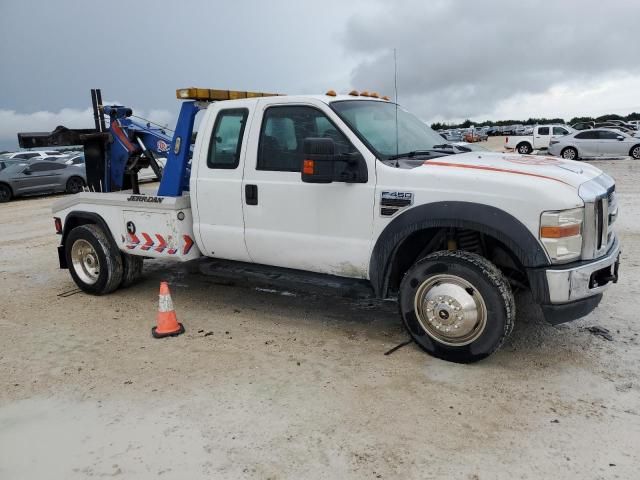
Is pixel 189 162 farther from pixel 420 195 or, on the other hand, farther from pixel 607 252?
pixel 607 252

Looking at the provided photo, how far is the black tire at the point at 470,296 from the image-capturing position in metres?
3.87

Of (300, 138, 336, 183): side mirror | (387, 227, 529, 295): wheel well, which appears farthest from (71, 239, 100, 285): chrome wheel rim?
(387, 227, 529, 295): wheel well

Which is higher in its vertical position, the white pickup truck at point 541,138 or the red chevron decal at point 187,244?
the white pickup truck at point 541,138

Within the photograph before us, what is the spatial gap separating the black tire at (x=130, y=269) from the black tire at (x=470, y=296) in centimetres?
348

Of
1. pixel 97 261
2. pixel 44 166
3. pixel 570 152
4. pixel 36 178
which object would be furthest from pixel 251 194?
pixel 570 152

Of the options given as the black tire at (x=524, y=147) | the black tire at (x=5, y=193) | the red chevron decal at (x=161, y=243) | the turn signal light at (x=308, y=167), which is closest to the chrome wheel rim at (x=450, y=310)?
the turn signal light at (x=308, y=167)

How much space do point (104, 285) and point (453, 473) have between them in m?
4.60

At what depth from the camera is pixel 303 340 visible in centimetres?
470

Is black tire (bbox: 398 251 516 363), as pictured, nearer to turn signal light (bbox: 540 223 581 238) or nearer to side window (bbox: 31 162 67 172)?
turn signal light (bbox: 540 223 581 238)

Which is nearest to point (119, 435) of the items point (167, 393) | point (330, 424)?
point (167, 393)

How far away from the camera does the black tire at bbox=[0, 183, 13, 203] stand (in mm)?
17812

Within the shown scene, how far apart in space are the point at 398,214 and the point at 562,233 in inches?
45.3

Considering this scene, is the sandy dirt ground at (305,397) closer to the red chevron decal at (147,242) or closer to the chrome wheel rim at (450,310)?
the chrome wheel rim at (450,310)

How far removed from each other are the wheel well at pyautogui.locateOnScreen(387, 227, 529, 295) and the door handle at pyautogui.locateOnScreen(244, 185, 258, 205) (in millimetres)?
1383
